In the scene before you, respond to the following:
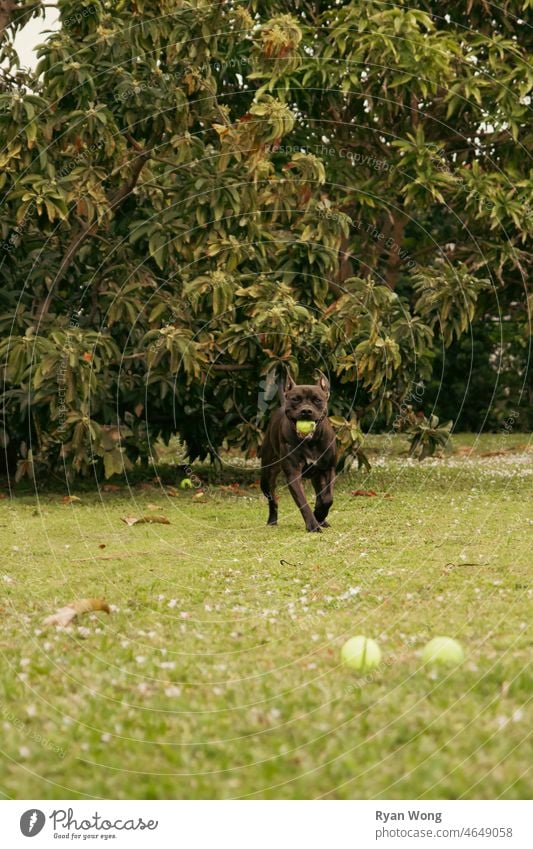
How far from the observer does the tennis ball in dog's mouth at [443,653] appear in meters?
5.57

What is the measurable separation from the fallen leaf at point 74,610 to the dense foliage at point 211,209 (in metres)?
6.49

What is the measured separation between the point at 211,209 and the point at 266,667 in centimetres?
953

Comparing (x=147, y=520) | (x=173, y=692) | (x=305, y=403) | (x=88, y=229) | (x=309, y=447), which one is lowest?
(x=147, y=520)

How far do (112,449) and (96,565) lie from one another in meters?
5.02

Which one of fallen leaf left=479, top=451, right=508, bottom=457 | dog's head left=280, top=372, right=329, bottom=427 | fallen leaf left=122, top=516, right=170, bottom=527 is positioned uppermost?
dog's head left=280, top=372, right=329, bottom=427

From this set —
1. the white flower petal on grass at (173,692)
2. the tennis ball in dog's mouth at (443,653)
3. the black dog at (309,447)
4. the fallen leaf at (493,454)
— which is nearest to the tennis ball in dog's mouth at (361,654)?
the tennis ball in dog's mouth at (443,653)

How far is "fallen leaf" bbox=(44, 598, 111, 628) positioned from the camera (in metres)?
6.92

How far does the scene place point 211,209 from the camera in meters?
14.3

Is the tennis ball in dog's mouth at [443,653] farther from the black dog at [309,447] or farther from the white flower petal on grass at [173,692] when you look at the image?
the black dog at [309,447]

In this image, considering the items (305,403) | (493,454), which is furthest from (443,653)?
(493,454)

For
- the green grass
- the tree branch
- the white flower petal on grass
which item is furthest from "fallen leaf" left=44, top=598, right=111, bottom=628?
the tree branch

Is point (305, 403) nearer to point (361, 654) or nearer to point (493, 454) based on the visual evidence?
point (361, 654)

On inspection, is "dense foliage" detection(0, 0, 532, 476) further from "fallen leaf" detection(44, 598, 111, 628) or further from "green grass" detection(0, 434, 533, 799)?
"fallen leaf" detection(44, 598, 111, 628)

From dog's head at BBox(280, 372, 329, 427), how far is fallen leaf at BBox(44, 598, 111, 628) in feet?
15.2
